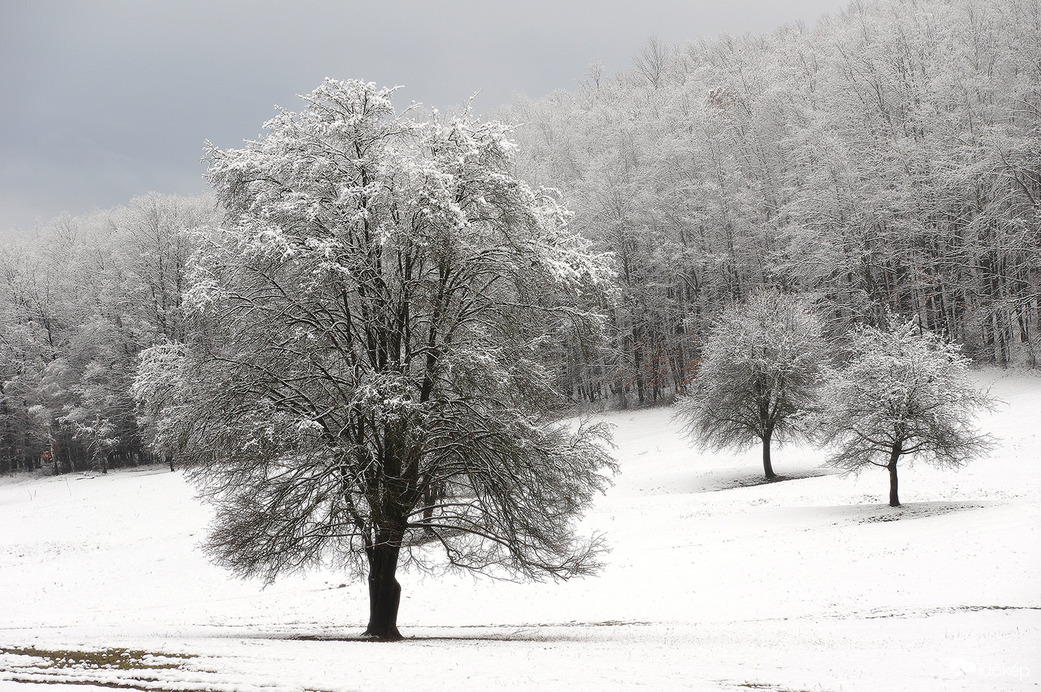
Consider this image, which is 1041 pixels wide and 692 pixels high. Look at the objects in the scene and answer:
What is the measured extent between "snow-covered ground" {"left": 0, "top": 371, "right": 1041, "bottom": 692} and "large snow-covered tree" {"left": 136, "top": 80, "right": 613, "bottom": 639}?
79.5 inches

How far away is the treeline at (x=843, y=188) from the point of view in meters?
38.3

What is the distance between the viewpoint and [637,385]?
164 feet

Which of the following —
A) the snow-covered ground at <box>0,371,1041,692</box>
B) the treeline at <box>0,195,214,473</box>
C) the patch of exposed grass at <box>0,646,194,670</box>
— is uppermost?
the treeline at <box>0,195,214,473</box>

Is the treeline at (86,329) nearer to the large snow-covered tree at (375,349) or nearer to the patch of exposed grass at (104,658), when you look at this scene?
the large snow-covered tree at (375,349)

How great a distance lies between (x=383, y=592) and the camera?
484 inches

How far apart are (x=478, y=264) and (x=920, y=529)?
634 inches

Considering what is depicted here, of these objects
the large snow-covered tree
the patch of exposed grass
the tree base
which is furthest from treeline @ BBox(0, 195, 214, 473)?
the patch of exposed grass

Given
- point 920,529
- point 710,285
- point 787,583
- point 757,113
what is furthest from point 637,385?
point 787,583

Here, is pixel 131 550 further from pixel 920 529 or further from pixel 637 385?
pixel 637 385

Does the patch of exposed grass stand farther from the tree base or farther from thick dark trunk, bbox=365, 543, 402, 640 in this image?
thick dark trunk, bbox=365, 543, 402, 640

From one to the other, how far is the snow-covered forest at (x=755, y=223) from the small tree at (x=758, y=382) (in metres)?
5.72

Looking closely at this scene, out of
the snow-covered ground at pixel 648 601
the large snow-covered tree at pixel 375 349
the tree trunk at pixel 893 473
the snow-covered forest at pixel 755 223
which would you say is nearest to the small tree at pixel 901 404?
the tree trunk at pixel 893 473

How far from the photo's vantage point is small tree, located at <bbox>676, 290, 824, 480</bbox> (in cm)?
3303

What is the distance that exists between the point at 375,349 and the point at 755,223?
4599 cm
